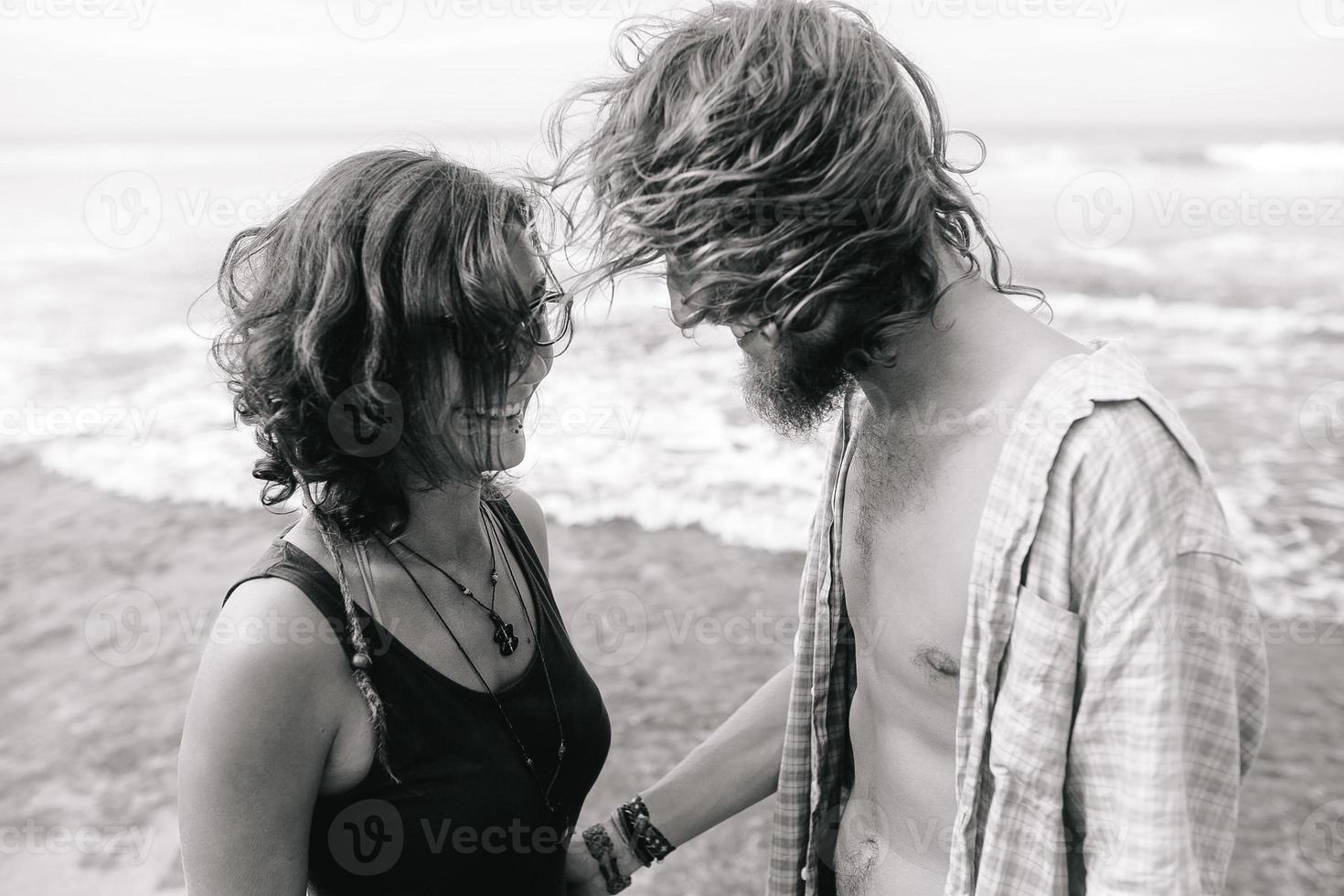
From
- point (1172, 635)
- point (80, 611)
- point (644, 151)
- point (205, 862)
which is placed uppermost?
point (644, 151)

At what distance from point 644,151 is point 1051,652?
111cm

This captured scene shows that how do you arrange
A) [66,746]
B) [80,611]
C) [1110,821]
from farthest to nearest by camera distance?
[80,611], [66,746], [1110,821]

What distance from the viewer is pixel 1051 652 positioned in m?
1.64

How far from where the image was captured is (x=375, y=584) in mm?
1942

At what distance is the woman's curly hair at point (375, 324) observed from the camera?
1823 millimetres

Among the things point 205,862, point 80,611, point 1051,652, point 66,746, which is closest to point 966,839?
point 1051,652

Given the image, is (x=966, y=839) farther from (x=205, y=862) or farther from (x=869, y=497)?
(x=205, y=862)
